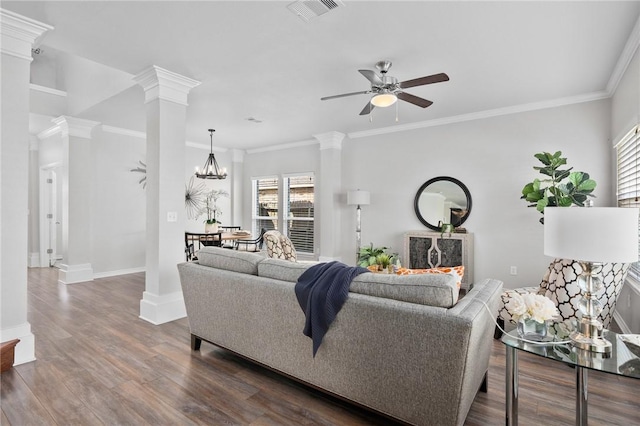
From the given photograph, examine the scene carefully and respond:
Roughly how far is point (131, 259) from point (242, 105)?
3745 millimetres

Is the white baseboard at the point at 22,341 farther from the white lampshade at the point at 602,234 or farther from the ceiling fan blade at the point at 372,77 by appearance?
the white lampshade at the point at 602,234

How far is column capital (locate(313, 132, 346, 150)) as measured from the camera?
6.36 m

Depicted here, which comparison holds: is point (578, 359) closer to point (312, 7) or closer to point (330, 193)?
point (312, 7)

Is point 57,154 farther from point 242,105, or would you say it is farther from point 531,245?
point 531,245

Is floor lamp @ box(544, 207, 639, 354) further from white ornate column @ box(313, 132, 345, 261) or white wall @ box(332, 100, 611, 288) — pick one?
white ornate column @ box(313, 132, 345, 261)

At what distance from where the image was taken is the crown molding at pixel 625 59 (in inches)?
108

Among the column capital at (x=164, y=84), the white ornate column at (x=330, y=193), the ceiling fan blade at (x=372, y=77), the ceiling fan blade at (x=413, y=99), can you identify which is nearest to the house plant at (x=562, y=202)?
the ceiling fan blade at (x=413, y=99)

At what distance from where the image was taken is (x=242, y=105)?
4.79 m

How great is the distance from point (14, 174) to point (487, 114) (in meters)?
5.55

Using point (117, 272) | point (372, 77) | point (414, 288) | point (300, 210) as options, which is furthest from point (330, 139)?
point (414, 288)

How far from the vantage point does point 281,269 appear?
2262mm

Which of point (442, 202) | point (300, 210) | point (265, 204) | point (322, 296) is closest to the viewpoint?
point (322, 296)

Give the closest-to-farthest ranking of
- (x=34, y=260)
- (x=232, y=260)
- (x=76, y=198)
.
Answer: (x=232, y=260)
(x=76, y=198)
(x=34, y=260)

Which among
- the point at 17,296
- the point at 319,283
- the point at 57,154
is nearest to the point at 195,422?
the point at 319,283
